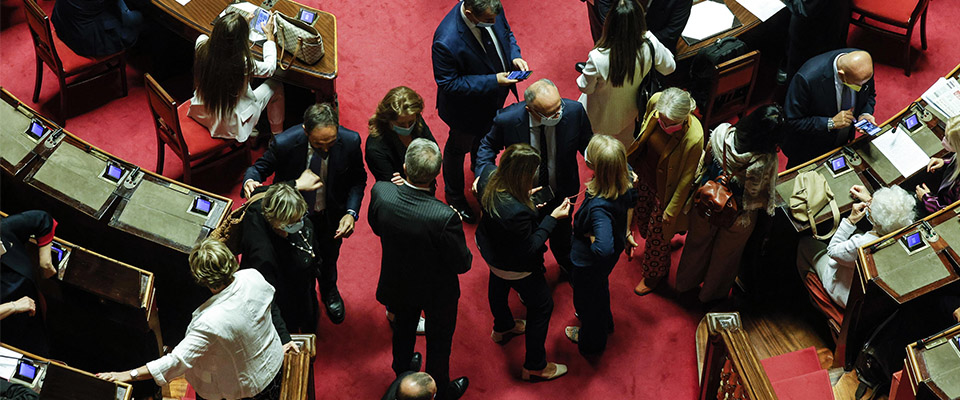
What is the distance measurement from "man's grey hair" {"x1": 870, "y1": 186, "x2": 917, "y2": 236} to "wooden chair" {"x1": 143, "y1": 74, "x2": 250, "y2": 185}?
3847mm

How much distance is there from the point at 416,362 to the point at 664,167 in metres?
1.79

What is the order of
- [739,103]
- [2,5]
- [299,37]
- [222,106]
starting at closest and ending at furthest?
[222,106], [299,37], [739,103], [2,5]

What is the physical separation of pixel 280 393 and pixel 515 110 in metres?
1.90

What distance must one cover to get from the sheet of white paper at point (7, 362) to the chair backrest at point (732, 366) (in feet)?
10.6

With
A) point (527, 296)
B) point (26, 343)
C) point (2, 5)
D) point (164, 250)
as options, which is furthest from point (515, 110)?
point (2, 5)

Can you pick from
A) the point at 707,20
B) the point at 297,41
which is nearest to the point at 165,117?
the point at 297,41

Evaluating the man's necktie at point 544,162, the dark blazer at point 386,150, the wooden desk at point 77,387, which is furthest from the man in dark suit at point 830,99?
the wooden desk at point 77,387

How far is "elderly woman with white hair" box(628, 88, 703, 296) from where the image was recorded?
4730mm

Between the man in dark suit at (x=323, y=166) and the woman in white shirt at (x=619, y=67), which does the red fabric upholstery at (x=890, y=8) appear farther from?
the man in dark suit at (x=323, y=166)

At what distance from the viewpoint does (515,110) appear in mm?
4828

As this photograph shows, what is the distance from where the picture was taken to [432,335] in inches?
186

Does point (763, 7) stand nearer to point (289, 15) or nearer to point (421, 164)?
point (289, 15)

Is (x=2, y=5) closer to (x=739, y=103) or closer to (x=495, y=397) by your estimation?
(x=495, y=397)

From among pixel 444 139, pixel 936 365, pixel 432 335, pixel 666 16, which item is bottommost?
pixel 444 139
